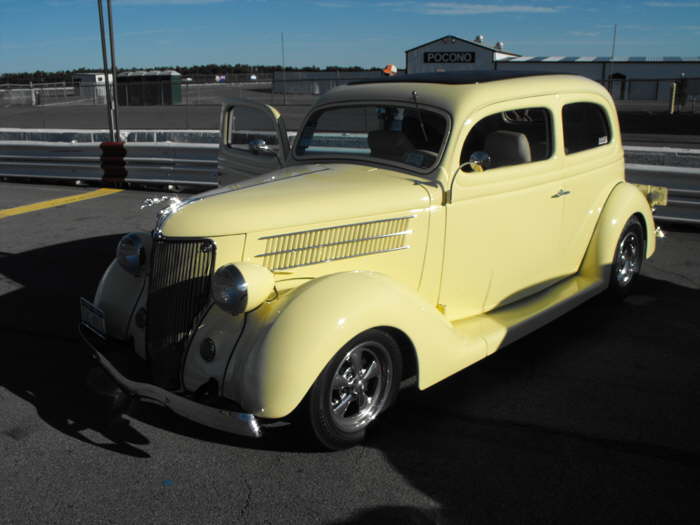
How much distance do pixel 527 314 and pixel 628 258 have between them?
168cm

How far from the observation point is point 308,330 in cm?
312

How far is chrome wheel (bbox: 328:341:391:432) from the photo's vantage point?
3.42 m

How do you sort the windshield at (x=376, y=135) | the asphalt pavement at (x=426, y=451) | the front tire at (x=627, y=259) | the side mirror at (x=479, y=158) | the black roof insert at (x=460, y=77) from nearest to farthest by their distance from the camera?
the asphalt pavement at (x=426, y=451)
the side mirror at (x=479, y=158)
the windshield at (x=376, y=135)
the black roof insert at (x=460, y=77)
the front tire at (x=627, y=259)

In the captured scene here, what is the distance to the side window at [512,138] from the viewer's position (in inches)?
176

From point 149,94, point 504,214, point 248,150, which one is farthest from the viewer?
point 149,94

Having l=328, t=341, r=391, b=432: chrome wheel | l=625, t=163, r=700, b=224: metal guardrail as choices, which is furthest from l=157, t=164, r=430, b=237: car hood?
l=625, t=163, r=700, b=224: metal guardrail

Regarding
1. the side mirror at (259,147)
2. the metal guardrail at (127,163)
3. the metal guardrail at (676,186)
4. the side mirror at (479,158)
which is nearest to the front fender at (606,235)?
the side mirror at (479,158)

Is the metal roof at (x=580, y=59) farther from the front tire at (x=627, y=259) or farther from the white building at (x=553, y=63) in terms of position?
the front tire at (x=627, y=259)

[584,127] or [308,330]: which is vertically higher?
[584,127]

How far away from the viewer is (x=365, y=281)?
A: 3.44m

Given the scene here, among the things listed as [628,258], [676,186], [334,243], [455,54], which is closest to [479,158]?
[334,243]

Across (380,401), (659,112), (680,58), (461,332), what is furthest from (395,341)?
(680,58)

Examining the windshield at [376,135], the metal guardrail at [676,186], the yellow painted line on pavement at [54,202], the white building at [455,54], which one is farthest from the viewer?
the white building at [455,54]

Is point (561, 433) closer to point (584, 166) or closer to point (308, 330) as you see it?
point (308, 330)
